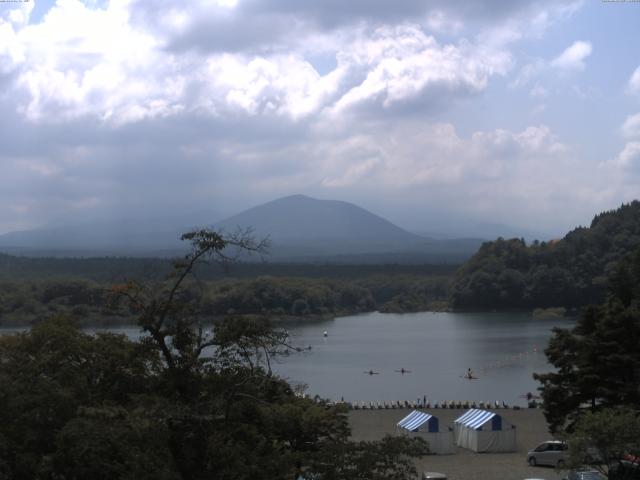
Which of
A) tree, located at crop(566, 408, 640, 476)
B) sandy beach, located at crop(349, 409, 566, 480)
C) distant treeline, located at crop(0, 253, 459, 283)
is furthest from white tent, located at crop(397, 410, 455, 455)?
distant treeline, located at crop(0, 253, 459, 283)

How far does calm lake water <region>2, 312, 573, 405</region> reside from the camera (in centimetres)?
2570

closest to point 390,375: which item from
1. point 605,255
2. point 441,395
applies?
point 441,395

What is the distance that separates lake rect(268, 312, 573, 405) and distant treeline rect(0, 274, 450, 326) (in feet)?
12.5

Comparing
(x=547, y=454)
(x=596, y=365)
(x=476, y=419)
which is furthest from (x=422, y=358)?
(x=596, y=365)

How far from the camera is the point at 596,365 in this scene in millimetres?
12711

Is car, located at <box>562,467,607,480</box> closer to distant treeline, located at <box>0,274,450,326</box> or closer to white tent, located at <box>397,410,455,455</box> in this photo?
white tent, located at <box>397,410,455,455</box>

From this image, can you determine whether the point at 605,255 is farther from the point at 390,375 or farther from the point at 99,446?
the point at 99,446

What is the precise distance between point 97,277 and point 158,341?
6347 cm

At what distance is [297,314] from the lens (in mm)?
56344

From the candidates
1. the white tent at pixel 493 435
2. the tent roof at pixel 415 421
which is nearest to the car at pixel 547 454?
the white tent at pixel 493 435

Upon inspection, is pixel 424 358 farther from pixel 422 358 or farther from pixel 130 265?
pixel 130 265

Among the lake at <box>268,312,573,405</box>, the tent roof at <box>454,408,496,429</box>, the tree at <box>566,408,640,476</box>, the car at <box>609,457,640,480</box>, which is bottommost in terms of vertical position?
the lake at <box>268,312,573,405</box>

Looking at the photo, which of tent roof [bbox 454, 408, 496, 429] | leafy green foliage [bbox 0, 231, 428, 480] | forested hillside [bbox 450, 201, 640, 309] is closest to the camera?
leafy green foliage [bbox 0, 231, 428, 480]

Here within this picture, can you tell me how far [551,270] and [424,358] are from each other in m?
26.2
